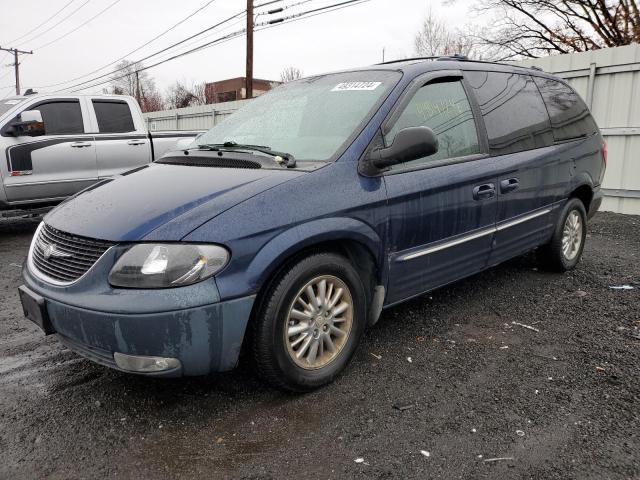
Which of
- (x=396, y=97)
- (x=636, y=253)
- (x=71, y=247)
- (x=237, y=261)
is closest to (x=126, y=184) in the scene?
(x=71, y=247)

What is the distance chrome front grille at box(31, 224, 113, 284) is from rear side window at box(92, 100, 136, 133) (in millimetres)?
5853

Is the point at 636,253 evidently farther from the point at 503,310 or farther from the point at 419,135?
the point at 419,135

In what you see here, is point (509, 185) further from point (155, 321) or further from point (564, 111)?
point (155, 321)

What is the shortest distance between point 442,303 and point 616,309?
136 cm

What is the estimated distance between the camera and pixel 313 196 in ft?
8.87

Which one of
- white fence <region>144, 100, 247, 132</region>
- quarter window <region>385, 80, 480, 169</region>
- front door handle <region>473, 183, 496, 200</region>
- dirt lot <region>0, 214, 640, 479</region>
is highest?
white fence <region>144, 100, 247, 132</region>

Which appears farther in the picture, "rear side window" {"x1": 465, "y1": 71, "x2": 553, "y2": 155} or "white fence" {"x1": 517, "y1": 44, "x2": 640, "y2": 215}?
"white fence" {"x1": 517, "y1": 44, "x2": 640, "y2": 215}

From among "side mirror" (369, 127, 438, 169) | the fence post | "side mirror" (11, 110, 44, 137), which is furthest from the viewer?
the fence post

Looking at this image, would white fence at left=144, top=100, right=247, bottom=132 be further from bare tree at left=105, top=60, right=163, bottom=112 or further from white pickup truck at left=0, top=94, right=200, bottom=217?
bare tree at left=105, top=60, right=163, bottom=112

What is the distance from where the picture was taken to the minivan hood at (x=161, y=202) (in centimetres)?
243

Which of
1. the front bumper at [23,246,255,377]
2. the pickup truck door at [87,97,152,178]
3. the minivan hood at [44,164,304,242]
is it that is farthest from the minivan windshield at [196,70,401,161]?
the pickup truck door at [87,97,152,178]

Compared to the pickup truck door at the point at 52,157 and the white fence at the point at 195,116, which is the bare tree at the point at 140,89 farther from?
the pickup truck door at the point at 52,157

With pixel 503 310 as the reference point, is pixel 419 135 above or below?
above

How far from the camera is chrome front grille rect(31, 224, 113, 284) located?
2.46 m
